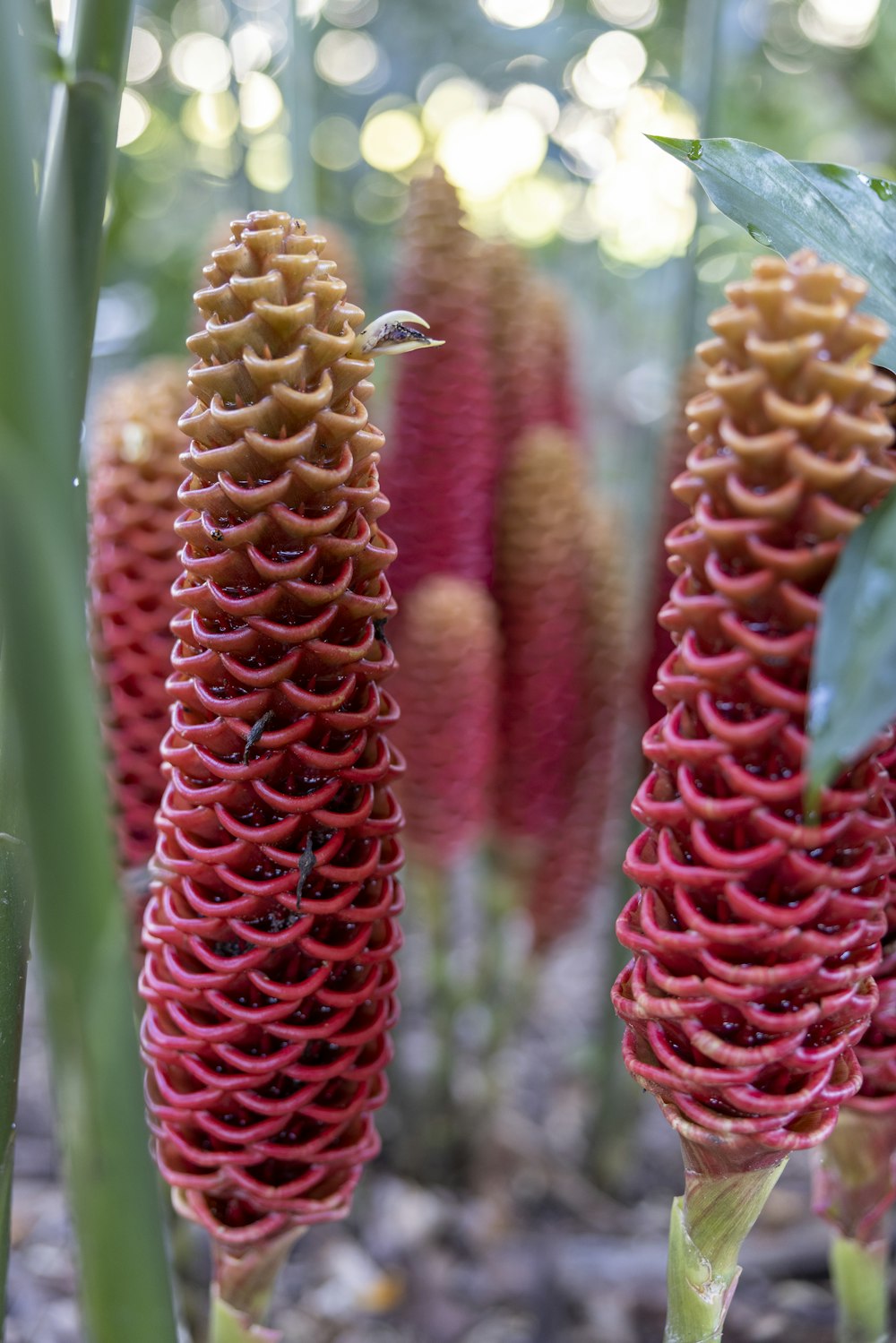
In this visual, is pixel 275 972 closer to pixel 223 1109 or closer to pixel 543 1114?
pixel 223 1109

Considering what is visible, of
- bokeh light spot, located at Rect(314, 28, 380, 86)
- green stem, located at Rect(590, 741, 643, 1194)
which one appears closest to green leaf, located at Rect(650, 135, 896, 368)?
green stem, located at Rect(590, 741, 643, 1194)

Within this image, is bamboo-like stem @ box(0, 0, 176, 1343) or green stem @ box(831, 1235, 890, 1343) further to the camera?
green stem @ box(831, 1235, 890, 1343)

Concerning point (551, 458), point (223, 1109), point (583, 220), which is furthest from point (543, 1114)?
point (583, 220)

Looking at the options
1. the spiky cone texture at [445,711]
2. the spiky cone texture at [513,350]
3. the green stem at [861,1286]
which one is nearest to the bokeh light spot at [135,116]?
the spiky cone texture at [513,350]

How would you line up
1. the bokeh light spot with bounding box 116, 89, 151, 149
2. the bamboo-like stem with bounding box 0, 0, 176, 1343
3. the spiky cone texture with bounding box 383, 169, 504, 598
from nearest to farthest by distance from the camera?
1. the bamboo-like stem with bounding box 0, 0, 176, 1343
2. the spiky cone texture with bounding box 383, 169, 504, 598
3. the bokeh light spot with bounding box 116, 89, 151, 149

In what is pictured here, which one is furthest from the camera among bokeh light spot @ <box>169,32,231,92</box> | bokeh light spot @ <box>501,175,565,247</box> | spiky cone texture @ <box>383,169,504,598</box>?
bokeh light spot @ <box>501,175,565,247</box>

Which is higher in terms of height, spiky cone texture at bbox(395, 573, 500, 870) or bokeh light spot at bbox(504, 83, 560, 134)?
bokeh light spot at bbox(504, 83, 560, 134)

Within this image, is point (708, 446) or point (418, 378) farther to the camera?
point (418, 378)

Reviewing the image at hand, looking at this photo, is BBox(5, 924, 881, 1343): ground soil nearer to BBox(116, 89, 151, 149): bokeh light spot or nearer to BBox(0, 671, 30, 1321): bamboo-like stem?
BBox(0, 671, 30, 1321): bamboo-like stem
